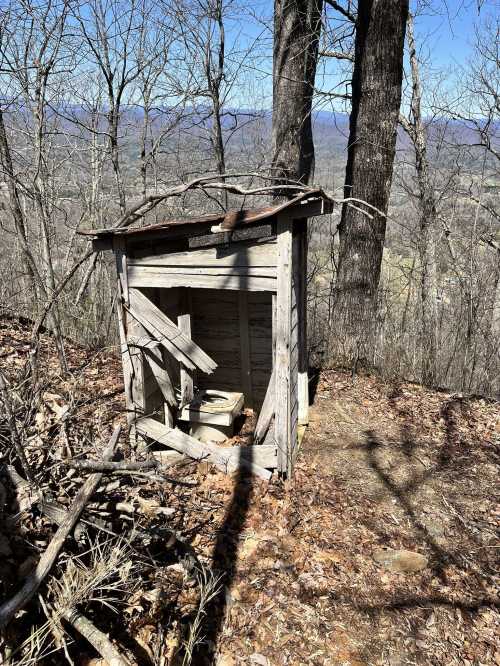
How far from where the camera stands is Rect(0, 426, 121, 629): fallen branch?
227 cm

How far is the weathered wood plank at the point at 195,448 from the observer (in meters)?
4.58

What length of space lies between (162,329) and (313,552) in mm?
2433

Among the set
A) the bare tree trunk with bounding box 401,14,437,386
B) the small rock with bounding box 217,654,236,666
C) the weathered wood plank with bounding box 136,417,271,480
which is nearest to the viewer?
the small rock with bounding box 217,654,236,666

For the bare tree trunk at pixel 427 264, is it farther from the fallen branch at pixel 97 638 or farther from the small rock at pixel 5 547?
the small rock at pixel 5 547

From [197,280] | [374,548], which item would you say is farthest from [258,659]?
[197,280]

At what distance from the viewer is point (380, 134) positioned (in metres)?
6.11

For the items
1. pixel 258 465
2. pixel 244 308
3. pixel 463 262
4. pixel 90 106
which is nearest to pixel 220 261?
pixel 244 308

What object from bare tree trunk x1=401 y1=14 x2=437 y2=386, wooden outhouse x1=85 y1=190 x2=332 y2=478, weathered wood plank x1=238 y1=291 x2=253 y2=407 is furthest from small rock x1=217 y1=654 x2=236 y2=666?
bare tree trunk x1=401 y1=14 x2=437 y2=386

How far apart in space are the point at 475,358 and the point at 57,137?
835cm

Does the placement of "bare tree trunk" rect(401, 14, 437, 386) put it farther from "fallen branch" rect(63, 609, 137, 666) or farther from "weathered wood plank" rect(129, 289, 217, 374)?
"fallen branch" rect(63, 609, 137, 666)

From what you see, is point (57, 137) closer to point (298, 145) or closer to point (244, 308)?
point (298, 145)

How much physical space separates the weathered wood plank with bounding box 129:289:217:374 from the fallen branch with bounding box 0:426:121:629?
167 centimetres

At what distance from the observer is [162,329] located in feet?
14.7

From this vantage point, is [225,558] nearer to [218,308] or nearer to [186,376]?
[186,376]
